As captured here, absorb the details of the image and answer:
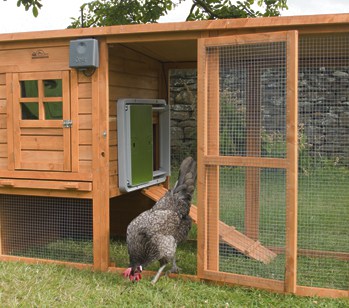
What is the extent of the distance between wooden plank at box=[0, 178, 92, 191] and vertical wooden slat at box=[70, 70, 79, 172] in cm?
15

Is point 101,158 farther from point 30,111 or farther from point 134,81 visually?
point 134,81

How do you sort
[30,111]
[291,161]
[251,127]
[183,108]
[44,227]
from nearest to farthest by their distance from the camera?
[291,161]
[251,127]
[30,111]
[44,227]
[183,108]

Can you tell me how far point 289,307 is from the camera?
3.62 meters

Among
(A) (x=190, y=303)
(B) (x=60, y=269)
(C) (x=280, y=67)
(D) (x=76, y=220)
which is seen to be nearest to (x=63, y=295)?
(B) (x=60, y=269)

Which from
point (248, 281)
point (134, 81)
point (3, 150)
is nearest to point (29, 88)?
point (3, 150)

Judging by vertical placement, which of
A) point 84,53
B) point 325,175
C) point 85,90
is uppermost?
point 84,53

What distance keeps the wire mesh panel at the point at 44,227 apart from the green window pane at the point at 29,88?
117 centimetres

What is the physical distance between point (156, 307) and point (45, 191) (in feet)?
5.72

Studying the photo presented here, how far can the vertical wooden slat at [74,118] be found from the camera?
451 cm

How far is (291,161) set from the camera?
3646 mm

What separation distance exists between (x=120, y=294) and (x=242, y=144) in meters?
1.55

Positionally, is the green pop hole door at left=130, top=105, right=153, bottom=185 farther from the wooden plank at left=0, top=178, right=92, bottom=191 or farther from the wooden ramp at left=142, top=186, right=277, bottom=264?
the wooden ramp at left=142, top=186, right=277, bottom=264

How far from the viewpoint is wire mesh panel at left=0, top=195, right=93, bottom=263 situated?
16.9 feet

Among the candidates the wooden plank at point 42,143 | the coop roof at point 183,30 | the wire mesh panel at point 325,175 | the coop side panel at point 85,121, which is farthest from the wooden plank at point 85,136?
the wire mesh panel at point 325,175
